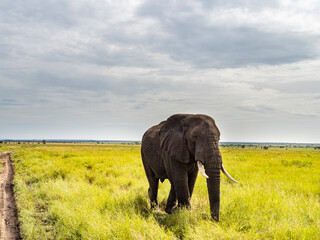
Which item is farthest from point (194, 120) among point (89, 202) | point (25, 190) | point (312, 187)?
point (25, 190)

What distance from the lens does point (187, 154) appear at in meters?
5.28

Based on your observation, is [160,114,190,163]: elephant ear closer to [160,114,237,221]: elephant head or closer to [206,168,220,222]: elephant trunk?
[160,114,237,221]: elephant head

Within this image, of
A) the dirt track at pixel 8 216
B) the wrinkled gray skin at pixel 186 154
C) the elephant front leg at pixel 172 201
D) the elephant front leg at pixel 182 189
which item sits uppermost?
the wrinkled gray skin at pixel 186 154

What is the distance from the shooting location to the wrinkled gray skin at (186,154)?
4.80 metres

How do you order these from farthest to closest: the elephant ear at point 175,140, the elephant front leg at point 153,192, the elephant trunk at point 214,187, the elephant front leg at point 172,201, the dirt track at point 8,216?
the elephant front leg at point 153,192, the elephant front leg at point 172,201, the dirt track at point 8,216, the elephant ear at point 175,140, the elephant trunk at point 214,187

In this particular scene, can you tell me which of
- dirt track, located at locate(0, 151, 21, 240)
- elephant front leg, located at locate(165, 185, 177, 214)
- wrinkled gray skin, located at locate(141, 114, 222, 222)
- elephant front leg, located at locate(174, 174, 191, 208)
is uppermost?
wrinkled gray skin, located at locate(141, 114, 222, 222)

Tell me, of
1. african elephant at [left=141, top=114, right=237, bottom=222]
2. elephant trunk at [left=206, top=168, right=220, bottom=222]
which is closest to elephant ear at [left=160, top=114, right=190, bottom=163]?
african elephant at [left=141, top=114, right=237, bottom=222]

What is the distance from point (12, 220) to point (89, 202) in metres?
2.07

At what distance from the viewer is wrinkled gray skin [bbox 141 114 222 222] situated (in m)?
4.80

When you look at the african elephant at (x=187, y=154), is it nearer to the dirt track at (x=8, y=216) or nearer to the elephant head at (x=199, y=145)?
the elephant head at (x=199, y=145)

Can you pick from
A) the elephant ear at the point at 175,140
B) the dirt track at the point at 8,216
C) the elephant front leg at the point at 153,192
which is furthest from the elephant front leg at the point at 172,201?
the dirt track at the point at 8,216

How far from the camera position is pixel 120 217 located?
17.3 ft

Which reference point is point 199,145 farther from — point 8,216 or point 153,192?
point 8,216

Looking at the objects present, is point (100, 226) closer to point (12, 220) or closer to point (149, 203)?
point (149, 203)
